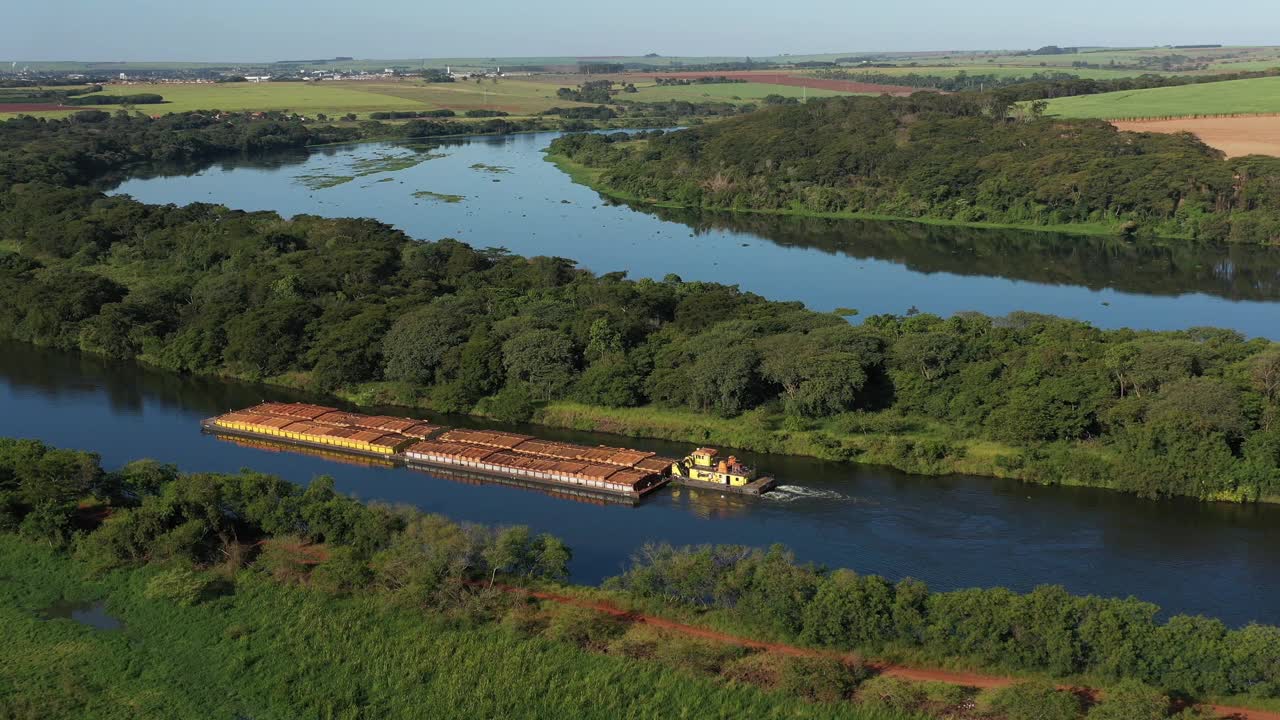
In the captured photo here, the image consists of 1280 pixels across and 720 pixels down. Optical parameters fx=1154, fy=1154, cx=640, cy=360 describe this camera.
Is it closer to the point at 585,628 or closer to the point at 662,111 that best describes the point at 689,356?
the point at 585,628

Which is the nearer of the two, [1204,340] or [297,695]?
[297,695]

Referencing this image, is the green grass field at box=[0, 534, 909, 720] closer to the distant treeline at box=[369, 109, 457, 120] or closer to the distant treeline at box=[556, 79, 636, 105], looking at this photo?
the distant treeline at box=[369, 109, 457, 120]

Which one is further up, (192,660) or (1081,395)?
(1081,395)

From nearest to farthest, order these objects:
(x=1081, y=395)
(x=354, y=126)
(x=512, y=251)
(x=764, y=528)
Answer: (x=764, y=528)
(x=1081, y=395)
(x=512, y=251)
(x=354, y=126)

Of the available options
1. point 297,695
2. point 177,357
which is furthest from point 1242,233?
point 297,695

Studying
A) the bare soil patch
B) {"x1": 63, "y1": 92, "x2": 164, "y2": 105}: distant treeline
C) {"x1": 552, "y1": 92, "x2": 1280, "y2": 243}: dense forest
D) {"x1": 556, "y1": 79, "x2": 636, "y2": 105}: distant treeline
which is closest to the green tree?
{"x1": 552, "y1": 92, "x2": 1280, "y2": 243}: dense forest

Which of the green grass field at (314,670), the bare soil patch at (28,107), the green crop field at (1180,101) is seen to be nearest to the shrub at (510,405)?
the green grass field at (314,670)

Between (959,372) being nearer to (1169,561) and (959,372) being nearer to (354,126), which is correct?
(1169,561)
